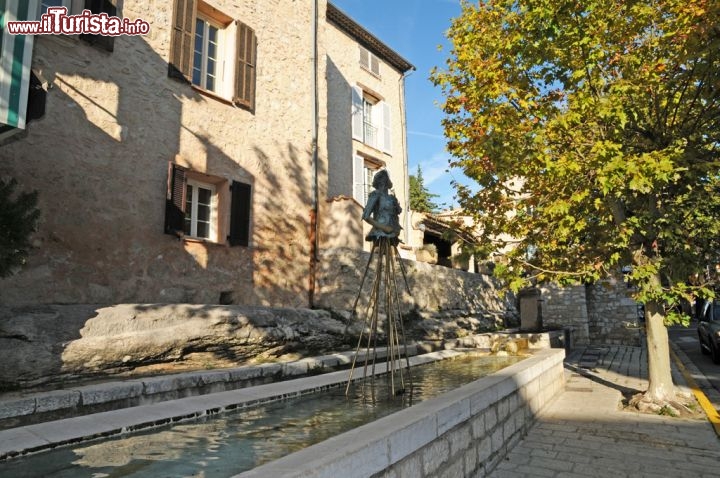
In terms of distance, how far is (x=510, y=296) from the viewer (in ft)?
64.7

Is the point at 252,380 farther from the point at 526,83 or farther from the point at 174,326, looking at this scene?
the point at 526,83

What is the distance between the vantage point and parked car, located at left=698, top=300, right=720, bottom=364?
36.1 ft

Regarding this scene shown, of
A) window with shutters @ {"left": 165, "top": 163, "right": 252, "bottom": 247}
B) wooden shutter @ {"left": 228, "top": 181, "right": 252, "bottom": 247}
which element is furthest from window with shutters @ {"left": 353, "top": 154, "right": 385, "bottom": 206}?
window with shutters @ {"left": 165, "top": 163, "right": 252, "bottom": 247}

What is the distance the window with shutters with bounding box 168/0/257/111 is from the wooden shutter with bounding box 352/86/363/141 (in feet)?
18.1

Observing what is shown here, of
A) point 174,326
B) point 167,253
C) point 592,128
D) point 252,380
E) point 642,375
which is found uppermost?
point 592,128

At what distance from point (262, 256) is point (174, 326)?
4.05 metres

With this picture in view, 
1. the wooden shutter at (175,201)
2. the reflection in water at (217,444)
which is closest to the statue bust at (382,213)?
the reflection in water at (217,444)

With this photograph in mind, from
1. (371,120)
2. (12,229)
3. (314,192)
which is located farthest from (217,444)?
(371,120)

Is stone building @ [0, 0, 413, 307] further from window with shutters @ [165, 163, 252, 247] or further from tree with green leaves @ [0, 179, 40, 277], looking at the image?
tree with green leaves @ [0, 179, 40, 277]

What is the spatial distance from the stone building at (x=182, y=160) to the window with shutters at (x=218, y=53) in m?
0.03

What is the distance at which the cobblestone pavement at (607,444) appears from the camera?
422 cm

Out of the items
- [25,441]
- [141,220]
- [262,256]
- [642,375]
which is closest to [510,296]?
[642,375]

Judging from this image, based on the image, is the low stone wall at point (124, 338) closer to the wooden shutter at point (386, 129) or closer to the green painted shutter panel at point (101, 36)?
the green painted shutter panel at point (101, 36)
